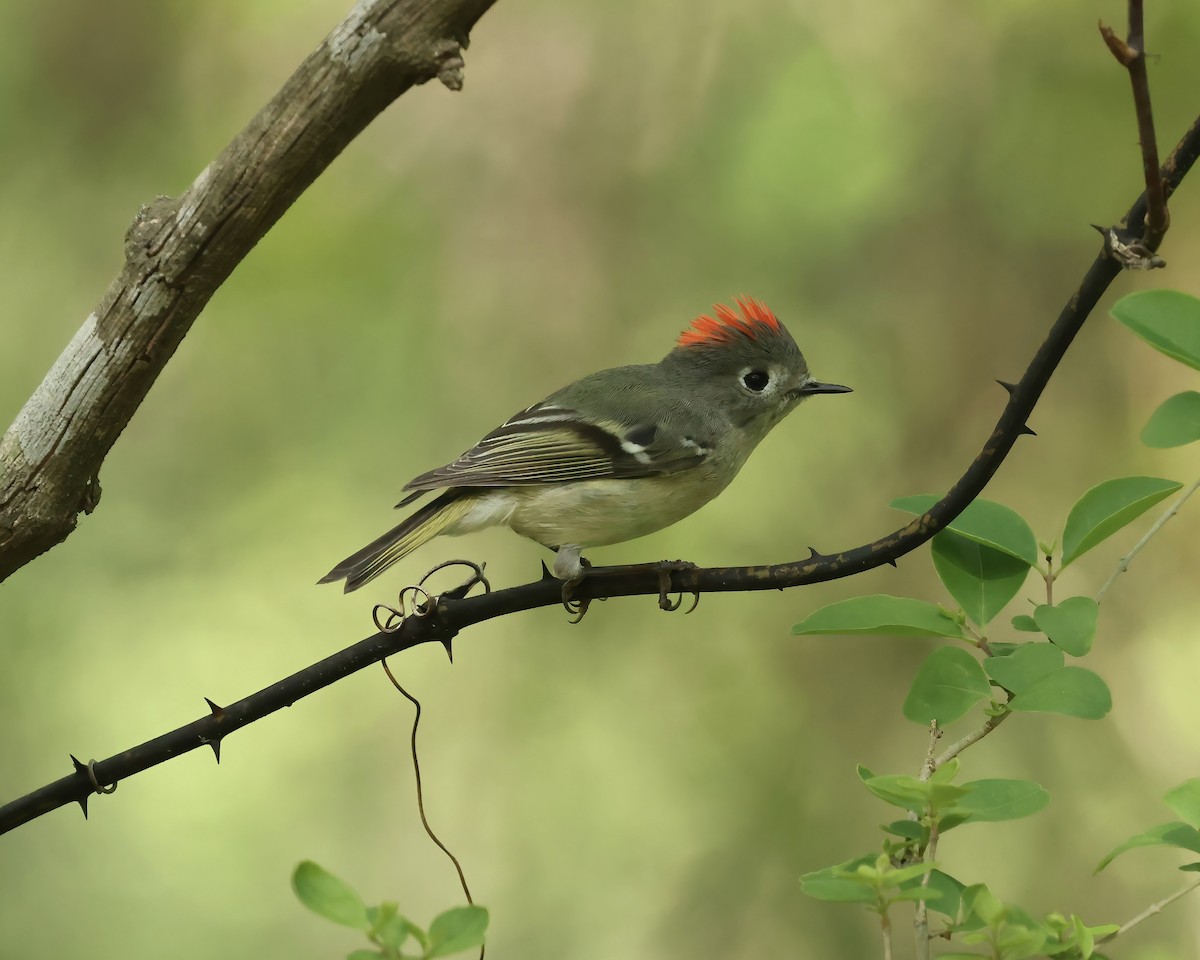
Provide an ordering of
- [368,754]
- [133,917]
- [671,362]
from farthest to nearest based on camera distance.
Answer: [368,754] → [133,917] → [671,362]

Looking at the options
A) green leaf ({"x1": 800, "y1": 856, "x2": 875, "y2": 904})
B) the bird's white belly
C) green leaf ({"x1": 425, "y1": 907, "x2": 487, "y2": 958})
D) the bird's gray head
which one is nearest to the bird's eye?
the bird's gray head

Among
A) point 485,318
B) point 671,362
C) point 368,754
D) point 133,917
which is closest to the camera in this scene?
point 671,362

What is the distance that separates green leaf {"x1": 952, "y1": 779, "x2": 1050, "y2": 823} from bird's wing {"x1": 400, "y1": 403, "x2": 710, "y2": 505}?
166 cm

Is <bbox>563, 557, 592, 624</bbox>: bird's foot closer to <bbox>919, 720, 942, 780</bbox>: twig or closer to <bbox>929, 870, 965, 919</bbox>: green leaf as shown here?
<bbox>919, 720, 942, 780</bbox>: twig

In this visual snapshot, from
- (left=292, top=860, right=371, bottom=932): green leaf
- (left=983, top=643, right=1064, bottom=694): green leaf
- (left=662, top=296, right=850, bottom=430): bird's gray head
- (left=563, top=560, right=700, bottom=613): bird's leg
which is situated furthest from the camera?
(left=662, top=296, right=850, bottom=430): bird's gray head

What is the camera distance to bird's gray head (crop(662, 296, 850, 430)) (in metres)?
2.97

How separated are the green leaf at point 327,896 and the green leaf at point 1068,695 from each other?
611mm

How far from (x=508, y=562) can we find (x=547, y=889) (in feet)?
3.68

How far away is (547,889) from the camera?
13.7 ft

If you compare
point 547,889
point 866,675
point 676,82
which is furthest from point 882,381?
point 547,889

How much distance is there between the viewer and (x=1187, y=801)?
1.11 m

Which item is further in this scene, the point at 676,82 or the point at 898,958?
the point at 676,82

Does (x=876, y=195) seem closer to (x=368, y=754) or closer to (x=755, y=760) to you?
(x=755, y=760)

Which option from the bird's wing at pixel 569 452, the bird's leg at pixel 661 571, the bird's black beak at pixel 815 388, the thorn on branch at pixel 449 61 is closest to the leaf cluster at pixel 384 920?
the bird's leg at pixel 661 571
